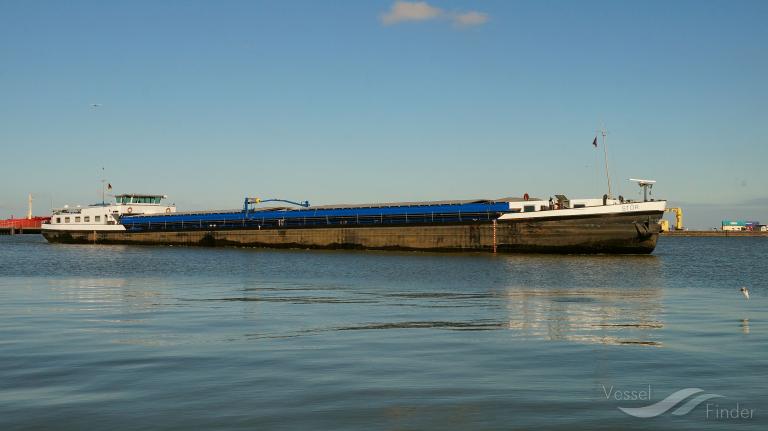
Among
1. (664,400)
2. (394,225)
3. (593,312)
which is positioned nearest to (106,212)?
(394,225)

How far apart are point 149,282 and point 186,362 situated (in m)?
29.9

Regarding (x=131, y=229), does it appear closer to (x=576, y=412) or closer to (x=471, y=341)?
(x=471, y=341)

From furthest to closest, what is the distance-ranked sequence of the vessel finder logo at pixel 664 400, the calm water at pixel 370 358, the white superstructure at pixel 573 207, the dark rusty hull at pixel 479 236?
the dark rusty hull at pixel 479 236 < the white superstructure at pixel 573 207 < the vessel finder logo at pixel 664 400 < the calm water at pixel 370 358

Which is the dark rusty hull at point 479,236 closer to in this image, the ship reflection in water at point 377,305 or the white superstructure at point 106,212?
the white superstructure at point 106,212

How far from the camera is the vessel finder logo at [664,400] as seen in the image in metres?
12.0

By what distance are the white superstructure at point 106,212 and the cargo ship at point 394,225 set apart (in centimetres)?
18

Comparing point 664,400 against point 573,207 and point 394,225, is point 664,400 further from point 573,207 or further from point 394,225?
point 394,225

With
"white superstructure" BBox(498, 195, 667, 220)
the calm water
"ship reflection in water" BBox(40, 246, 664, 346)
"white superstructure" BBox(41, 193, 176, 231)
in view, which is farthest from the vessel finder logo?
"white superstructure" BBox(41, 193, 176, 231)

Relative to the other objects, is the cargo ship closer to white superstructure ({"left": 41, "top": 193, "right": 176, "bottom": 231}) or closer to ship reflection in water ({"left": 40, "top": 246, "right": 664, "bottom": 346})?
white superstructure ({"left": 41, "top": 193, "right": 176, "bottom": 231})

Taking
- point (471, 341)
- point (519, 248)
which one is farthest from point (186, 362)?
point (519, 248)

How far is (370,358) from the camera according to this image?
56.7 ft

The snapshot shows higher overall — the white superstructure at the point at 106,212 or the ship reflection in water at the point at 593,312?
the white superstructure at the point at 106,212

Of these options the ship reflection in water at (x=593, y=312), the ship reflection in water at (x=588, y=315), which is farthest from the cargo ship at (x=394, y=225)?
the ship reflection in water at (x=588, y=315)

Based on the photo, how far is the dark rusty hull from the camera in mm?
74625
